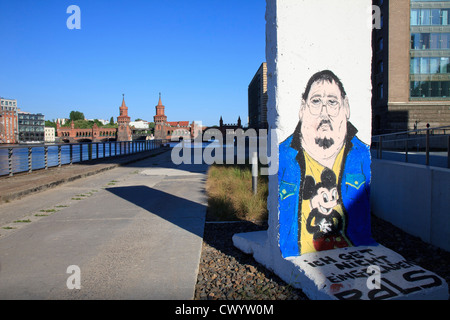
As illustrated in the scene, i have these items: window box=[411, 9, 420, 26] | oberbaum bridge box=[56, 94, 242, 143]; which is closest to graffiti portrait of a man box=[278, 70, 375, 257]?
window box=[411, 9, 420, 26]

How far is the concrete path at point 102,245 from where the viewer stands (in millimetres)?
3309

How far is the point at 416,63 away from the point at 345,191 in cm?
3930

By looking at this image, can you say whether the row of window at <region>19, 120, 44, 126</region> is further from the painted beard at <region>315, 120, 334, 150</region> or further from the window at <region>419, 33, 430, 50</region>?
the painted beard at <region>315, 120, 334, 150</region>

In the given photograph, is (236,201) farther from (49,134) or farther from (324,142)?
(49,134)

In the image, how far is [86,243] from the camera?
4.75 meters

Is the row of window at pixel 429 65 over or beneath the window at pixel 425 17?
beneath

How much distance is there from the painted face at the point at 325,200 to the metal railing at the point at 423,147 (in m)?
2.34

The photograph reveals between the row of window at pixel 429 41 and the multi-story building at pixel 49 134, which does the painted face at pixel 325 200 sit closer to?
the row of window at pixel 429 41

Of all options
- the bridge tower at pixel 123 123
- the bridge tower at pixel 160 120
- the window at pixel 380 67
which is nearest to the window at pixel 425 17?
the window at pixel 380 67

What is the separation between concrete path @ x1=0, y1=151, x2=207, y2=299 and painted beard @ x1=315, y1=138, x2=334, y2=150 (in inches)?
80.7

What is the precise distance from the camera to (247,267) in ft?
12.8

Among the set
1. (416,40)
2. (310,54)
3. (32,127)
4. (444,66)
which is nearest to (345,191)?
(310,54)
